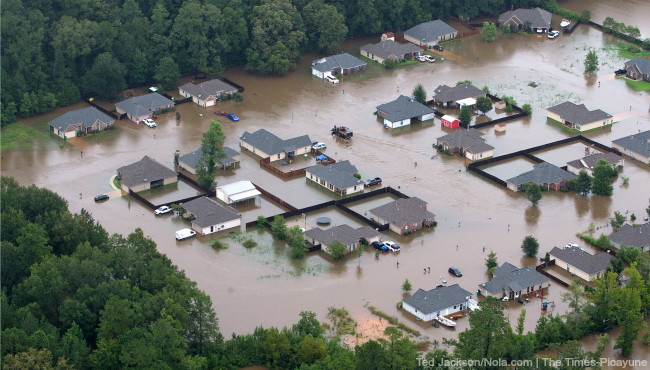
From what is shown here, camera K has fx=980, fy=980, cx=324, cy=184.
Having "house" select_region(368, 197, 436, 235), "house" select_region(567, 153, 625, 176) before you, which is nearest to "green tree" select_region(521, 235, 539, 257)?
"house" select_region(368, 197, 436, 235)

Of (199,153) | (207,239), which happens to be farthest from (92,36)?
(207,239)

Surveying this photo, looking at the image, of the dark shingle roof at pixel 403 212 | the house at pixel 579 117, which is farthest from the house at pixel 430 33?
the dark shingle roof at pixel 403 212

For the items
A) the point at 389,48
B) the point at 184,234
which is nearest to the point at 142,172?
the point at 184,234

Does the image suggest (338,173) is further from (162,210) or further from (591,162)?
(591,162)

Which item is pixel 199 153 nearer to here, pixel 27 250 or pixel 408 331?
pixel 27 250

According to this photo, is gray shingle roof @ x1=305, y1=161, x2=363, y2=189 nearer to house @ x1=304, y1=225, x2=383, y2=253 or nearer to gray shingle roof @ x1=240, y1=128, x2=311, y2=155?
gray shingle roof @ x1=240, y1=128, x2=311, y2=155

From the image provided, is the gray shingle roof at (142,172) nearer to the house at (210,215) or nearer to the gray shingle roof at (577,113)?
the house at (210,215)

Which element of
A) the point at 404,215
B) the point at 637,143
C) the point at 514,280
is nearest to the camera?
the point at 514,280
